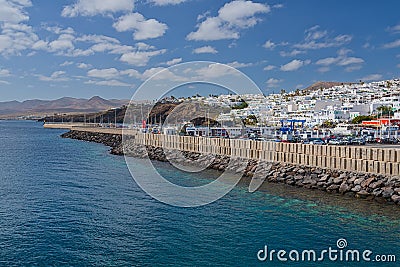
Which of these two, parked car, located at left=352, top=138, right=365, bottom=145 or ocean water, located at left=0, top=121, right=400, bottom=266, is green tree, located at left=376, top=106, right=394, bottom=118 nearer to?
parked car, located at left=352, top=138, right=365, bottom=145

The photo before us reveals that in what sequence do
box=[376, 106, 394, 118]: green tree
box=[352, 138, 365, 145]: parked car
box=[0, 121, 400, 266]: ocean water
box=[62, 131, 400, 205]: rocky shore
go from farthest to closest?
box=[376, 106, 394, 118]: green tree → box=[352, 138, 365, 145]: parked car → box=[62, 131, 400, 205]: rocky shore → box=[0, 121, 400, 266]: ocean water

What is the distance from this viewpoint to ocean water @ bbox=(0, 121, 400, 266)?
12492mm

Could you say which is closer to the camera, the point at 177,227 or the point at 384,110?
the point at 177,227

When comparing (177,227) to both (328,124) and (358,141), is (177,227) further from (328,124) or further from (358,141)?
(328,124)

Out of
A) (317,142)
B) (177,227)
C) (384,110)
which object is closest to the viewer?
(177,227)

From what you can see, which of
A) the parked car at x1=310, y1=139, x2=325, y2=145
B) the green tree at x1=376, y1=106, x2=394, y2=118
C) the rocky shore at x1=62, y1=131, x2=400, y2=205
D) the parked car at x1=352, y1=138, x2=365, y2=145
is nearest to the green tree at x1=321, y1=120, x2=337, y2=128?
the green tree at x1=376, y1=106, x2=394, y2=118

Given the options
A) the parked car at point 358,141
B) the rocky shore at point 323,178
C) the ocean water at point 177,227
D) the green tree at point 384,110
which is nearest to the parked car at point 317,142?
the parked car at point 358,141

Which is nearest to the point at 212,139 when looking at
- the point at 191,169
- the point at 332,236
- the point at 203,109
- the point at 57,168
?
the point at 191,169

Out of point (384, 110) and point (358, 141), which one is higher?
point (384, 110)

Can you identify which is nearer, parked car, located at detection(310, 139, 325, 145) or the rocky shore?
the rocky shore

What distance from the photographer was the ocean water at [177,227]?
12.5 metres

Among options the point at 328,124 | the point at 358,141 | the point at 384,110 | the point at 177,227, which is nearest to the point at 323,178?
the point at 177,227

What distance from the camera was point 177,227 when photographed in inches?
607

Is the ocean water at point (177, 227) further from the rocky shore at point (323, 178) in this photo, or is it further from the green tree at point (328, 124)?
the green tree at point (328, 124)
